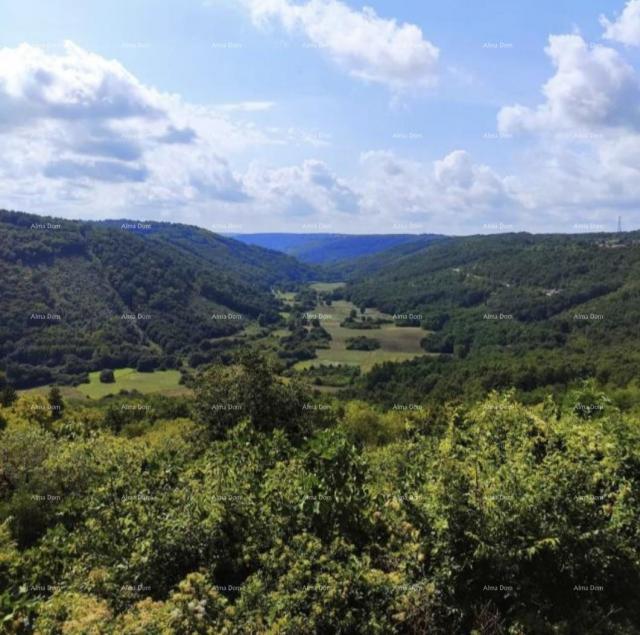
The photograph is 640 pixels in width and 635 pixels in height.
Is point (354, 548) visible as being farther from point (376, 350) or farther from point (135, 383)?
point (376, 350)

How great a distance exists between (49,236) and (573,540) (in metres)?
178

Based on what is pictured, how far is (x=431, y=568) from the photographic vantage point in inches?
492

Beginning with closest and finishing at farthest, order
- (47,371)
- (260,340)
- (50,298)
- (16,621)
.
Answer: (16,621), (47,371), (50,298), (260,340)

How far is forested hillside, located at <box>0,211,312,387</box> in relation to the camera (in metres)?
121

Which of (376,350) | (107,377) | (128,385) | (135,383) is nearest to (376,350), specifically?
(376,350)

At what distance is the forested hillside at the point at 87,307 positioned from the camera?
396 ft

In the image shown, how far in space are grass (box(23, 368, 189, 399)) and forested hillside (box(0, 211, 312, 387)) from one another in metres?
3.83

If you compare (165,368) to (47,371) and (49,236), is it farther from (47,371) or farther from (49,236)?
(49,236)

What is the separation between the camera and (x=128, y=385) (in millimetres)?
110625

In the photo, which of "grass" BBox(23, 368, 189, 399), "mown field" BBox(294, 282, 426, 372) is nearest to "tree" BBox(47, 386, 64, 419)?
"grass" BBox(23, 368, 189, 399)

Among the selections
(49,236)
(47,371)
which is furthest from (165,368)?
(49,236)

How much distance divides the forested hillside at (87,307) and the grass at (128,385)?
12.5 feet

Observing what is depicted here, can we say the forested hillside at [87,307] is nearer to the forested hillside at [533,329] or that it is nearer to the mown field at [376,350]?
the mown field at [376,350]

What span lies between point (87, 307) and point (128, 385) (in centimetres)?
4633
